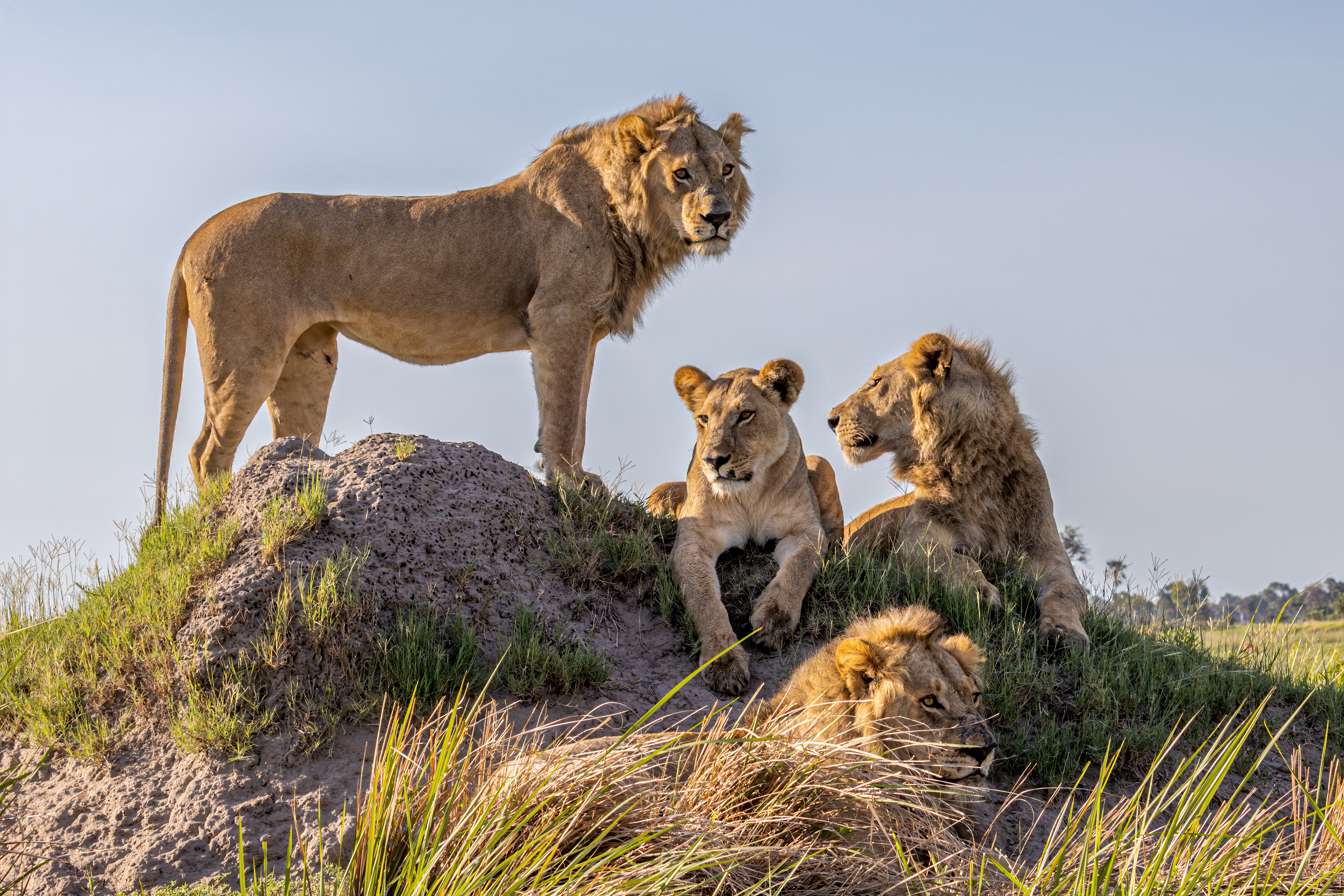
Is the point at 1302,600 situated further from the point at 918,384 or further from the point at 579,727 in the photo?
the point at 579,727

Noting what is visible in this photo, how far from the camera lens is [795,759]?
3994mm

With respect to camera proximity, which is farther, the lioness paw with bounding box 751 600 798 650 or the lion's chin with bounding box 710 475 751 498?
the lion's chin with bounding box 710 475 751 498

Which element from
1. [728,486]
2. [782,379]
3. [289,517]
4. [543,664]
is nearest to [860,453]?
[782,379]

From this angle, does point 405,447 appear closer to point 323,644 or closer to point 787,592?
point 323,644

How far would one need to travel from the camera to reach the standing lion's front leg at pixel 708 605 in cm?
533

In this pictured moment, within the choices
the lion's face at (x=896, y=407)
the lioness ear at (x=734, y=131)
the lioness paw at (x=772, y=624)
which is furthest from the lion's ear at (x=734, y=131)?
the lioness paw at (x=772, y=624)

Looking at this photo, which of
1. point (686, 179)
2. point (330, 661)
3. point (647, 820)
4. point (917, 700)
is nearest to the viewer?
point (647, 820)

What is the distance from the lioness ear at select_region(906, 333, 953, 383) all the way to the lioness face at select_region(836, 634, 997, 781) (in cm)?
281

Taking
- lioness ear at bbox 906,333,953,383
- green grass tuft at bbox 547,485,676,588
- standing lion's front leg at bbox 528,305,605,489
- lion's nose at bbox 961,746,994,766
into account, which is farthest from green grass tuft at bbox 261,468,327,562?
lioness ear at bbox 906,333,953,383

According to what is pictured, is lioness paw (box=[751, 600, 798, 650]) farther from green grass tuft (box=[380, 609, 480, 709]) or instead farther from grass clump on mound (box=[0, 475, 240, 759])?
grass clump on mound (box=[0, 475, 240, 759])

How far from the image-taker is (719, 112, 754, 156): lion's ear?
7.61m

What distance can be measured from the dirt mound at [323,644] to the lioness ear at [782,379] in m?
1.21

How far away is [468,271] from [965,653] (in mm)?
3984

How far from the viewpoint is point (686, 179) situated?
23.6ft
